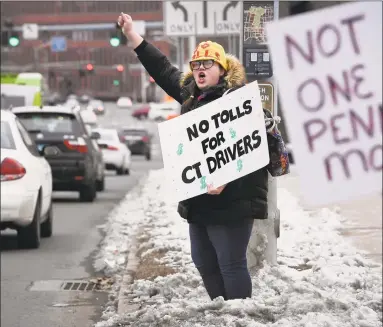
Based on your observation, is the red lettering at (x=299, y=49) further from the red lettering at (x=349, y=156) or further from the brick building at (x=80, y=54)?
the brick building at (x=80, y=54)

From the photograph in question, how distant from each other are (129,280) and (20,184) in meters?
3.22

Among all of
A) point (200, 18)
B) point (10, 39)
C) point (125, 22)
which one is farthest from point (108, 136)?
point (125, 22)

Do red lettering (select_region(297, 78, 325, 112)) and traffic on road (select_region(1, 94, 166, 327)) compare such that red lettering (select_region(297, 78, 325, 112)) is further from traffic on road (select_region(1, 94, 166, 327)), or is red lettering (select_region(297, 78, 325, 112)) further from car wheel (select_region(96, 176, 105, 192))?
car wheel (select_region(96, 176, 105, 192))

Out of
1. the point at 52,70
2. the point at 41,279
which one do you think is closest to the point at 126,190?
the point at 41,279

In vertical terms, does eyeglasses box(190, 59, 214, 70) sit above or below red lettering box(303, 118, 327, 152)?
above

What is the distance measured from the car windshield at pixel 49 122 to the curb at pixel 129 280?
7263 mm

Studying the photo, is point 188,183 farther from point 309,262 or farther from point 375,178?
point 309,262

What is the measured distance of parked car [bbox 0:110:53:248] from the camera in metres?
12.7

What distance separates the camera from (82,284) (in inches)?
422

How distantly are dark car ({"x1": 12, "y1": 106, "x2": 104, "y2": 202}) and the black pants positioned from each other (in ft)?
43.3

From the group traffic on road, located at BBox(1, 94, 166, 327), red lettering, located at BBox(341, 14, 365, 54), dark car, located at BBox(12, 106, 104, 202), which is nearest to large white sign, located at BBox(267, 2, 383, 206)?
red lettering, located at BBox(341, 14, 365, 54)

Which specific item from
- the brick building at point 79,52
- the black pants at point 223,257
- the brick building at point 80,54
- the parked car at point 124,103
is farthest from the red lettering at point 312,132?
the parked car at point 124,103

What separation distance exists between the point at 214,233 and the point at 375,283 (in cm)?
258

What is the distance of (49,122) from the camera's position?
20328 mm
